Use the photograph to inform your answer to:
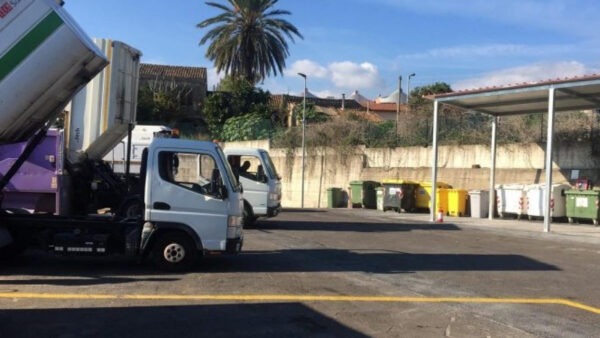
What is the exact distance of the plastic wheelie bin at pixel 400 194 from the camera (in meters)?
24.2

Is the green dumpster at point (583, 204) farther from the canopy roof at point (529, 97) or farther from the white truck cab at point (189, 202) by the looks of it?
the white truck cab at point (189, 202)

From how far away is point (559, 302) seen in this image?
304 inches

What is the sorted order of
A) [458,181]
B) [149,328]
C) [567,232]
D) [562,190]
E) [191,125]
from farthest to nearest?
[191,125] < [458,181] < [562,190] < [567,232] < [149,328]

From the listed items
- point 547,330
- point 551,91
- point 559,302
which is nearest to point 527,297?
point 559,302

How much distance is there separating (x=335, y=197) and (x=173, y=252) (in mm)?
20406

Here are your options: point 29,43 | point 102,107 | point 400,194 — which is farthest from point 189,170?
point 400,194

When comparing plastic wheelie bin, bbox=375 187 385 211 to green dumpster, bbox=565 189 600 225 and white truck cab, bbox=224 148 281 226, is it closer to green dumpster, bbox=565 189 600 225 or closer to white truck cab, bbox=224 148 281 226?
green dumpster, bbox=565 189 600 225

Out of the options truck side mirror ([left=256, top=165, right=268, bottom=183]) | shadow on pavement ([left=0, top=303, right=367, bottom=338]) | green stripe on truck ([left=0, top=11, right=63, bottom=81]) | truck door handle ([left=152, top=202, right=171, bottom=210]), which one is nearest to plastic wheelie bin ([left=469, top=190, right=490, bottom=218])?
truck side mirror ([left=256, top=165, right=268, bottom=183])

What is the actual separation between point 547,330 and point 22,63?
6909 millimetres

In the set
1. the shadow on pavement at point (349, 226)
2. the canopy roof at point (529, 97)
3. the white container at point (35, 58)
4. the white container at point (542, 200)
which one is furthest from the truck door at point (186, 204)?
the white container at point (542, 200)

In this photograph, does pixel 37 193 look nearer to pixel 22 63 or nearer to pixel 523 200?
pixel 22 63

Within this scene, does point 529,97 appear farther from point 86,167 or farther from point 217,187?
point 86,167

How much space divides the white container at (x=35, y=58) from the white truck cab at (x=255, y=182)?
8.23m

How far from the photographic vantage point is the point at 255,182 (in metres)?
16.3
